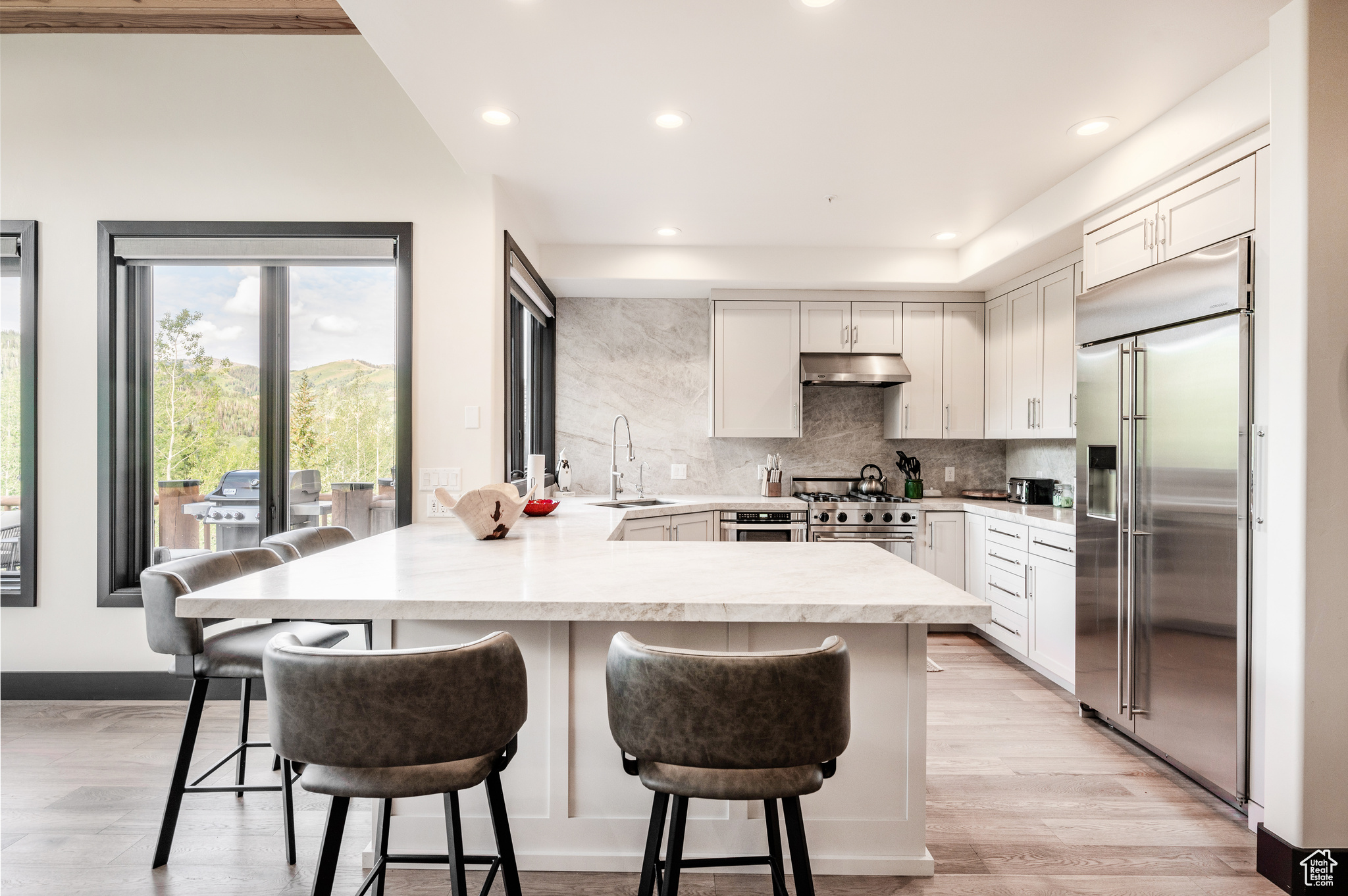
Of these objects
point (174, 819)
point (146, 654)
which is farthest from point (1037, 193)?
point (146, 654)

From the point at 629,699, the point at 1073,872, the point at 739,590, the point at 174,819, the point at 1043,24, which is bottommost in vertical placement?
the point at 1073,872

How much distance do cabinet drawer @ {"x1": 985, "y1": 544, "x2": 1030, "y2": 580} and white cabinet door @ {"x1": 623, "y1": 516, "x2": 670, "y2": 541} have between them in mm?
1975

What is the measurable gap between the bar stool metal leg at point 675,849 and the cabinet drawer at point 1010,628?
2818 mm

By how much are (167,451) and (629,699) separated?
3242mm

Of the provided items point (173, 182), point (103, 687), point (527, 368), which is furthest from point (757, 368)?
point (103, 687)

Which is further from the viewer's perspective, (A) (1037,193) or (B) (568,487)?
(B) (568,487)

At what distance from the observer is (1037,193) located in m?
3.47

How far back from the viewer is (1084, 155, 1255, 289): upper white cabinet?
7.41 ft

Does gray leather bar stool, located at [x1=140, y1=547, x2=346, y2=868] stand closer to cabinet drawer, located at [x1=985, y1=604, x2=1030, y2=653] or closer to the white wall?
the white wall

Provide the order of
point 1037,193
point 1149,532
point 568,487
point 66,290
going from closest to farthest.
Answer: point 1149,532 < point 66,290 < point 1037,193 < point 568,487

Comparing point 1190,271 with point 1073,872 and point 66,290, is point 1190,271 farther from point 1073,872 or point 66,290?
point 66,290

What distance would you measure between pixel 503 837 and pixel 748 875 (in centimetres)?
84

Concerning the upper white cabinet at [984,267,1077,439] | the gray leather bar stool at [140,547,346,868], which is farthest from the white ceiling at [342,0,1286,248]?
the gray leather bar stool at [140,547,346,868]

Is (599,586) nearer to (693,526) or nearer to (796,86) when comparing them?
(796,86)
